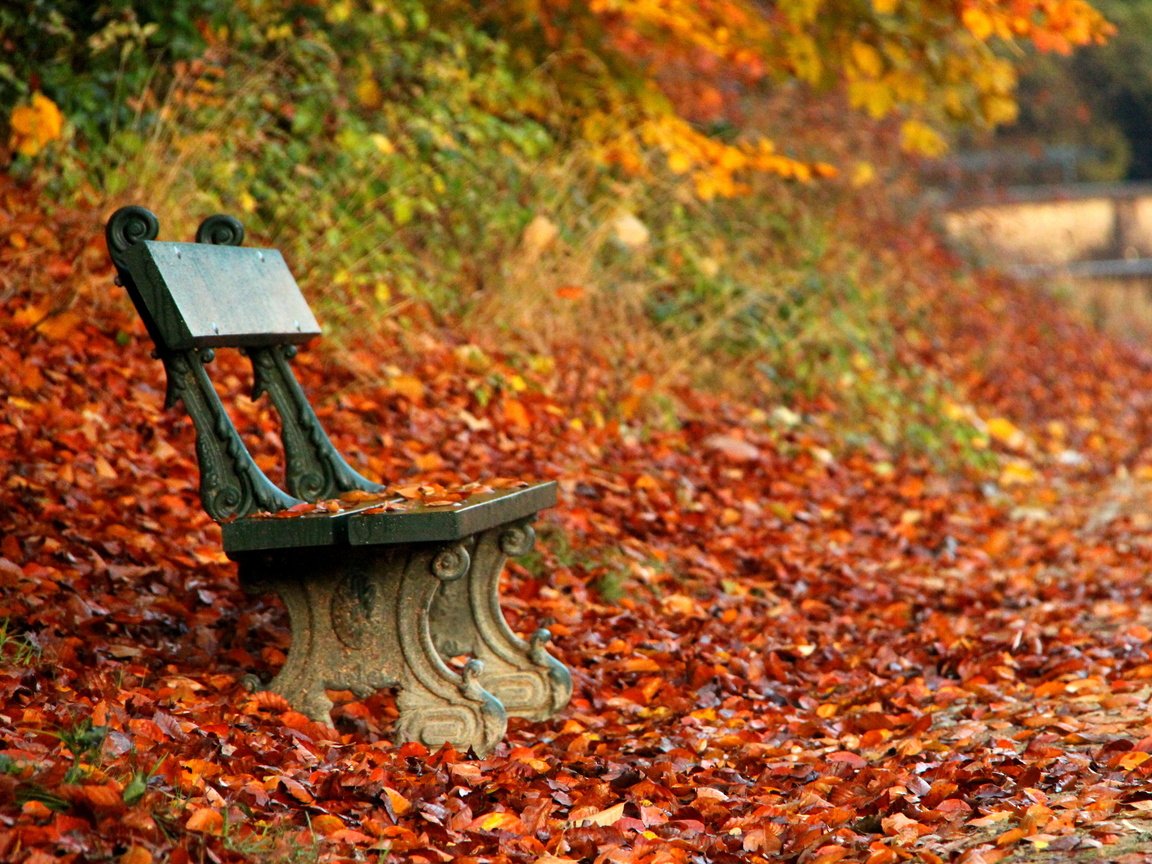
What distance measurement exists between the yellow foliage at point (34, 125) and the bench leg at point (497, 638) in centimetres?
295

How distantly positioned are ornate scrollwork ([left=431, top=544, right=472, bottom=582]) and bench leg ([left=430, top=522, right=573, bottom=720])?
16.0 inches

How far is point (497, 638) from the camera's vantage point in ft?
14.3

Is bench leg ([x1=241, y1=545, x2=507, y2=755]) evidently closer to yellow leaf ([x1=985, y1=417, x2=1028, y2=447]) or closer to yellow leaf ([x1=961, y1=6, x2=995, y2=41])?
yellow leaf ([x1=961, y1=6, x2=995, y2=41])

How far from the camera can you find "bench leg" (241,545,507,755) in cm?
389

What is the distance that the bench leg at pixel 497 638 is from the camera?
14.0ft

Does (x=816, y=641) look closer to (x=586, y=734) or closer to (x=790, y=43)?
(x=586, y=734)

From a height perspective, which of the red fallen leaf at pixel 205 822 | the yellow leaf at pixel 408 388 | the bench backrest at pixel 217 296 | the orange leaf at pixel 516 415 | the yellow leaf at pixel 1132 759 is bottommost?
the yellow leaf at pixel 1132 759

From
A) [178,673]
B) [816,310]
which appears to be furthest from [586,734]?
[816,310]

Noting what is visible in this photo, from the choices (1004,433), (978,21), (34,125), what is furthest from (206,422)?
(1004,433)

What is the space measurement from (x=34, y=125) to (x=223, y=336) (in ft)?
8.65

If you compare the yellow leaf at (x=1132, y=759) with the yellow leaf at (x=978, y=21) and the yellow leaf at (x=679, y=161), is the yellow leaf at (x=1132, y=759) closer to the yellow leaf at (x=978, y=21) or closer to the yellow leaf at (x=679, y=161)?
the yellow leaf at (x=978, y=21)

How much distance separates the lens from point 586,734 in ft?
13.7

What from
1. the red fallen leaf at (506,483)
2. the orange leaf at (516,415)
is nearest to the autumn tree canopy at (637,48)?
the orange leaf at (516,415)

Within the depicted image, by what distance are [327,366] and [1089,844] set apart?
423 cm
